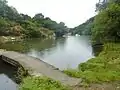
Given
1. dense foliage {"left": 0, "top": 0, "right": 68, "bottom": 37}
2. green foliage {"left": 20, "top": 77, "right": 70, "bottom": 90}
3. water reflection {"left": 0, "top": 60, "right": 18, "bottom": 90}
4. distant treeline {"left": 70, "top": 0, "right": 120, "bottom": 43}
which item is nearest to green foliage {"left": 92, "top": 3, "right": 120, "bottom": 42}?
distant treeline {"left": 70, "top": 0, "right": 120, "bottom": 43}

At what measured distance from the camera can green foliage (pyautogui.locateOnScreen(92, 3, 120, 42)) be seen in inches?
1372

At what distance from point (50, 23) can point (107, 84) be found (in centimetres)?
9282

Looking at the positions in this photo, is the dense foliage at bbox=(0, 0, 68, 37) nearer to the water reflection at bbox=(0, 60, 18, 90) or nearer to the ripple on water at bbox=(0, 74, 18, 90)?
the water reflection at bbox=(0, 60, 18, 90)

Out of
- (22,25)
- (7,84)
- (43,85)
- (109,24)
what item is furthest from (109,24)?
(22,25)

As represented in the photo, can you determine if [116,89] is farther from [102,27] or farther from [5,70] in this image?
[102,27]

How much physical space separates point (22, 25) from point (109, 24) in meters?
52.6

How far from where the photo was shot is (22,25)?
83688 millimetres

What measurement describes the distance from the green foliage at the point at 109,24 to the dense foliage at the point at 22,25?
41.9 meters

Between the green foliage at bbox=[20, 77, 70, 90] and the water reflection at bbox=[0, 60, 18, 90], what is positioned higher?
the green foliage at bbox=[20, 77, 70, 90]

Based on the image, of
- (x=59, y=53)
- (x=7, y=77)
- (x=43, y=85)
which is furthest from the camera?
(x=59, y=53)

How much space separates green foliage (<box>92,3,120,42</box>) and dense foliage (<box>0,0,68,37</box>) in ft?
137

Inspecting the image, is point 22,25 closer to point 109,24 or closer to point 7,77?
point 109,24

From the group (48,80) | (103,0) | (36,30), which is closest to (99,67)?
(48,80)

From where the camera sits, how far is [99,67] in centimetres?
1786
